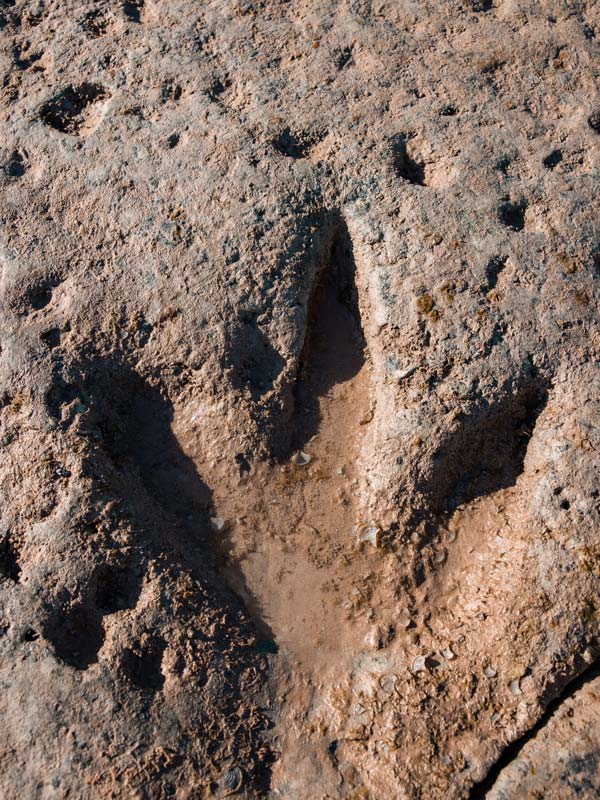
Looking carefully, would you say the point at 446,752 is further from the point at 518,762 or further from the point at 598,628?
the point at 598,628

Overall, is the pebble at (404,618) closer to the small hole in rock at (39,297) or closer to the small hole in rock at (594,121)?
the small hole in rock at (39,297)

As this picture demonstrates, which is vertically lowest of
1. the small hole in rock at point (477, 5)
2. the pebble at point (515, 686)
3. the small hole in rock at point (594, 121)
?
the pebble at point (515, 686)

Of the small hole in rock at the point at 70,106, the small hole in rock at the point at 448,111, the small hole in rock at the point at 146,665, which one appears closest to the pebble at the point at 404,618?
the small hole in rock at the point at 146,665

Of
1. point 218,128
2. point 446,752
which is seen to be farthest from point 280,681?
point 218,128

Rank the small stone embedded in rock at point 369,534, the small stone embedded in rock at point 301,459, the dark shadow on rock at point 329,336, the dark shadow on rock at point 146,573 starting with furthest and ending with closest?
the dark shadow on rock at point 329,336, the small stone embedded in rock at point 301,459, the small stone embedded in rock at point 369,534, the dark shadow on rock at point 146,573

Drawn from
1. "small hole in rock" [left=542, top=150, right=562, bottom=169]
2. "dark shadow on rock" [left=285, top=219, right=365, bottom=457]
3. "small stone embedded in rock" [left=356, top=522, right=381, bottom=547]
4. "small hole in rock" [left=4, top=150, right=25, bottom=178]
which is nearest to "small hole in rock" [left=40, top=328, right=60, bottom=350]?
"small hole in rock" [left=4, top=150, right=25, bottom=178]

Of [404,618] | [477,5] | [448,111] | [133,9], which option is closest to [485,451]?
[404,618]
